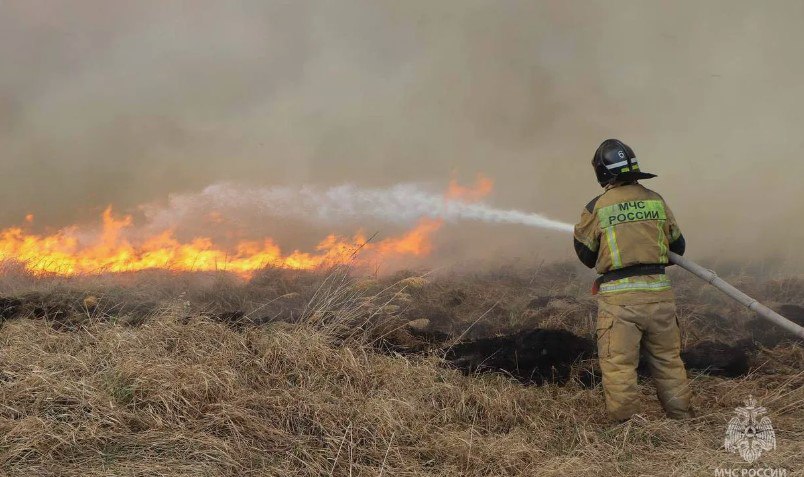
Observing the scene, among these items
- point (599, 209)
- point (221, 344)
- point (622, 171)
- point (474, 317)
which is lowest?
point (474, 317)

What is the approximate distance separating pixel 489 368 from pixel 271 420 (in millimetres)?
2312

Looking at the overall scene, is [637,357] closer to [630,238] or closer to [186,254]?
[630,238]

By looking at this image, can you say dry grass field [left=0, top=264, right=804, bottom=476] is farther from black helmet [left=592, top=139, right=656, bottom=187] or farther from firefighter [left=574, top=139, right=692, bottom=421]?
black helmet [left=592, top=139, right=656, bottom=187]

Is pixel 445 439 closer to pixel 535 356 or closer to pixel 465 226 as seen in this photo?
pixel 535 356

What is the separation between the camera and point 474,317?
690cm

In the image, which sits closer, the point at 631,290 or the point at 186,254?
the point at 631,290

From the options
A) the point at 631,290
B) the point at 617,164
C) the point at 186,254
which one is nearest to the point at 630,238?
the point at 631,290

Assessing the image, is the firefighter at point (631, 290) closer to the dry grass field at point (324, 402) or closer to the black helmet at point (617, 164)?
the black helmet at point (617, 164)

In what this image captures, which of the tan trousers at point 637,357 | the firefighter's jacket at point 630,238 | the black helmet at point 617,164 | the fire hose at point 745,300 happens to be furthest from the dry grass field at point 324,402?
the black helmet at point 617,164

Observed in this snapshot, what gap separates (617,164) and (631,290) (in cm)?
107

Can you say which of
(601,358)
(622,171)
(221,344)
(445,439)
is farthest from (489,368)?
(221,344)

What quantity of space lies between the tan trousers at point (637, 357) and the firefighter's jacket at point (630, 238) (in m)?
0.11

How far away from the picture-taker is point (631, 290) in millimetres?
4211

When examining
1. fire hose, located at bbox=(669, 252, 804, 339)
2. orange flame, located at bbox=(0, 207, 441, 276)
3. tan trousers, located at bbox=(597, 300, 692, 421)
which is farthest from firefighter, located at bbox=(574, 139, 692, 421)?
orange flame, located at bbox=(0, 207, 441, 276)
